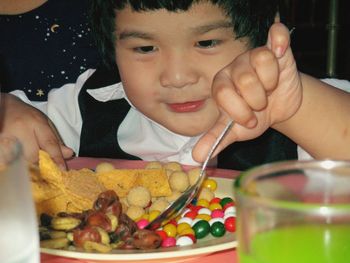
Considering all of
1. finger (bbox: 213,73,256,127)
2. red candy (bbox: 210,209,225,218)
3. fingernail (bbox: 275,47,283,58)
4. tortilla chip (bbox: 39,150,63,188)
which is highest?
fingernail (bbox: 275,47,283,58)

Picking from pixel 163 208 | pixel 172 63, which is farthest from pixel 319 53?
pixel 163 208

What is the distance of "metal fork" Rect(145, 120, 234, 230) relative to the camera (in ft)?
2.29

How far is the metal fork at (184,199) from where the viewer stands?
2.29ft

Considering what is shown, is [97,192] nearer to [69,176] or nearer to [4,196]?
[69,176]

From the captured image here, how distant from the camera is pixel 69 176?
2.42 feet

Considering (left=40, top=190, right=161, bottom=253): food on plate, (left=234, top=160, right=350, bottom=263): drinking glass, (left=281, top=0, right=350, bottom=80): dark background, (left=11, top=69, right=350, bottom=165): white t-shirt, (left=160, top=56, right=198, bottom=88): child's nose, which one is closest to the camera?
(left=234, top=160, right=350, bottom=263): drinking glass

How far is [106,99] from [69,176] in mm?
713

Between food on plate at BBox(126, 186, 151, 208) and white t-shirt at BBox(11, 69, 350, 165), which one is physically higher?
white t-shirt at BBox(11, 69, 350, 165)

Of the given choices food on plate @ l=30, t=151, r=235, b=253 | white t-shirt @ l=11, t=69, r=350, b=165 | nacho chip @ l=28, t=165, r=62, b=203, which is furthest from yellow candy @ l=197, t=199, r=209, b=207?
white t-shirt @ l=11, t=69, r=350, b=165

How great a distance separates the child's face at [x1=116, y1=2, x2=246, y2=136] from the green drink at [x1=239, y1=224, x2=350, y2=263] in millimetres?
751

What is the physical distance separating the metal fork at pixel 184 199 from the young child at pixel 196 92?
0.05 ft

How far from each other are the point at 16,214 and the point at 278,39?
497mm

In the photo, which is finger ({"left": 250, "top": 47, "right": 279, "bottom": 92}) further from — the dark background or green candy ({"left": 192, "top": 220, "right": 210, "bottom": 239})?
the dark background

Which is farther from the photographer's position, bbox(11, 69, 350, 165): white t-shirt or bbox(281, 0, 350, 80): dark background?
bbox(281, 0, 350, 80): dark background
